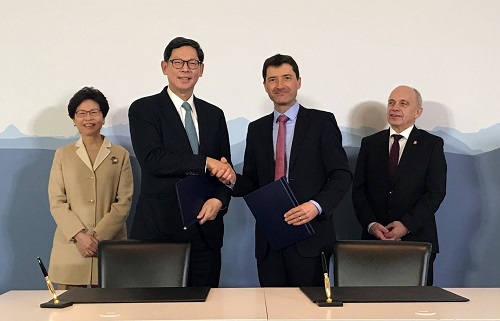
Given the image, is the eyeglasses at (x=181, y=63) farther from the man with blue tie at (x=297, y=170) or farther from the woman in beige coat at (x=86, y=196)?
the woman in beige coat at (x=86, y=196)

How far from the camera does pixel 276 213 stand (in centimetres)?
313

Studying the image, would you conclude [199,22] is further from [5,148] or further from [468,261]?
[468,261]

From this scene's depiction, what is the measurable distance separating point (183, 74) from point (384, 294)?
1.50 m

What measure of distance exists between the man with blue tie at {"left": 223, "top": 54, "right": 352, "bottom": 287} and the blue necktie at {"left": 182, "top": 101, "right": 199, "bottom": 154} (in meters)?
0.31

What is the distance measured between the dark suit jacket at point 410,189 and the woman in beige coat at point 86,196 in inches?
57.1

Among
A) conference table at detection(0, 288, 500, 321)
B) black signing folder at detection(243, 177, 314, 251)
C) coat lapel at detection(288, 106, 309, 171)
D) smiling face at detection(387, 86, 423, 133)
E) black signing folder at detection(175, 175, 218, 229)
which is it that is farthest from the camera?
smiling face at detection(387, 86, 423, 133)

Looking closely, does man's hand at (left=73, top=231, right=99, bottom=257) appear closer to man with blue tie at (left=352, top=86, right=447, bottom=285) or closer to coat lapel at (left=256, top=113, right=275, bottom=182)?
coat lapel at (left=256, top=113, right=275, bottom=182)

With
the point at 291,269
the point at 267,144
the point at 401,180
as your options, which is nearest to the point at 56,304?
the point at 291,269

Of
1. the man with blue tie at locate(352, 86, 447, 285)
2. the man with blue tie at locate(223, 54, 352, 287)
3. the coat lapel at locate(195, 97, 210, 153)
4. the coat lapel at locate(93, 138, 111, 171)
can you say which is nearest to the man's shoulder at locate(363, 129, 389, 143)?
the man with blue tie at locate(352, 86, 447, 285)

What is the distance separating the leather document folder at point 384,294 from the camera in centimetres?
229

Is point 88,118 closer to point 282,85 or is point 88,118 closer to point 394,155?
point 282,85

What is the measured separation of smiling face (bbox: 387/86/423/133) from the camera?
4004 mm

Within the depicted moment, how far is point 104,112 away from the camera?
395 centimetres

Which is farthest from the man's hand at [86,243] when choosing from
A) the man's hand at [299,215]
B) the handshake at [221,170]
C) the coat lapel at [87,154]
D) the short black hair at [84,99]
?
the man's hand at [299,215]
